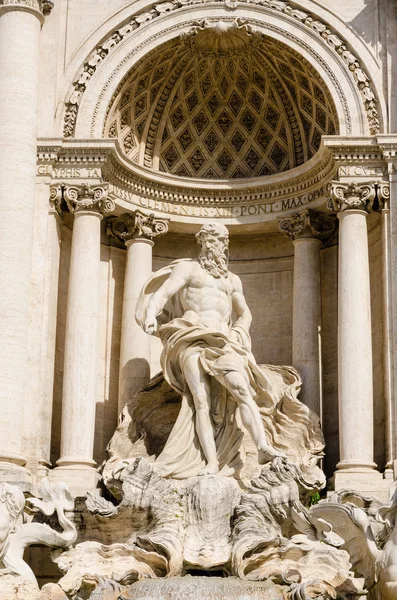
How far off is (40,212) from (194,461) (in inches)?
195

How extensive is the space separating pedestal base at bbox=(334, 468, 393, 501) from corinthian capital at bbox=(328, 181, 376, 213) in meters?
4.33

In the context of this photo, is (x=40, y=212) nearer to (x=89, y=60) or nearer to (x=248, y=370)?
(x=89, y=60)

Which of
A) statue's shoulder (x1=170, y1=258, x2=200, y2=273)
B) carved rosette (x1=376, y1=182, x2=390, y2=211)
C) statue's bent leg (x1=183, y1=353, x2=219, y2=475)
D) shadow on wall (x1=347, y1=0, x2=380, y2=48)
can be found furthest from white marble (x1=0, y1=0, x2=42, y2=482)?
carved rosette (x1=376, y1=182, x2=390, y2=211)

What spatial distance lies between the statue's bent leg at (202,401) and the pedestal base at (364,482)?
193 cm

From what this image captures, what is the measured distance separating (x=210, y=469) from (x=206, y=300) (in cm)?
284

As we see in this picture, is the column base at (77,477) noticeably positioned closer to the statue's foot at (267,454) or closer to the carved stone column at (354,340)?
the statue's foot at (267,454)

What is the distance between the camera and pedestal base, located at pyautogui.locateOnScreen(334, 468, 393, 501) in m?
18.5

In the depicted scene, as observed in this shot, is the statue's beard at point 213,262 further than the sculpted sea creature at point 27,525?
Yes

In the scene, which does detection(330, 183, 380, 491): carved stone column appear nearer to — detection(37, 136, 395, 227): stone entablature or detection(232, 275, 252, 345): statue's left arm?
detection(37, 136, 395, 227): stone entablature

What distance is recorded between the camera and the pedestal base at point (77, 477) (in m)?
18.9

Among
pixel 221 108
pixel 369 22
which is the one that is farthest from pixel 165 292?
pixel 369 22

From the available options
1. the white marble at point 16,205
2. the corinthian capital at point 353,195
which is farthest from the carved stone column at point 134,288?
the corinthian capital at point 353,195

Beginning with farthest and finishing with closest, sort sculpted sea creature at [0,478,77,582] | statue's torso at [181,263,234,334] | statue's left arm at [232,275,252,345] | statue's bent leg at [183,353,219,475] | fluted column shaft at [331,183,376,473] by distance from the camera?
statue's left arm at [232,275,252,345], statue's torso at [181,263,234,334], fluted column shaft at [331,183,376,473], statue's bent leg at [183,353,219,475], sculpted sea creature at [0,478,77,582]

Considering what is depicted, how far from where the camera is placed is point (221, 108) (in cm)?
2255
